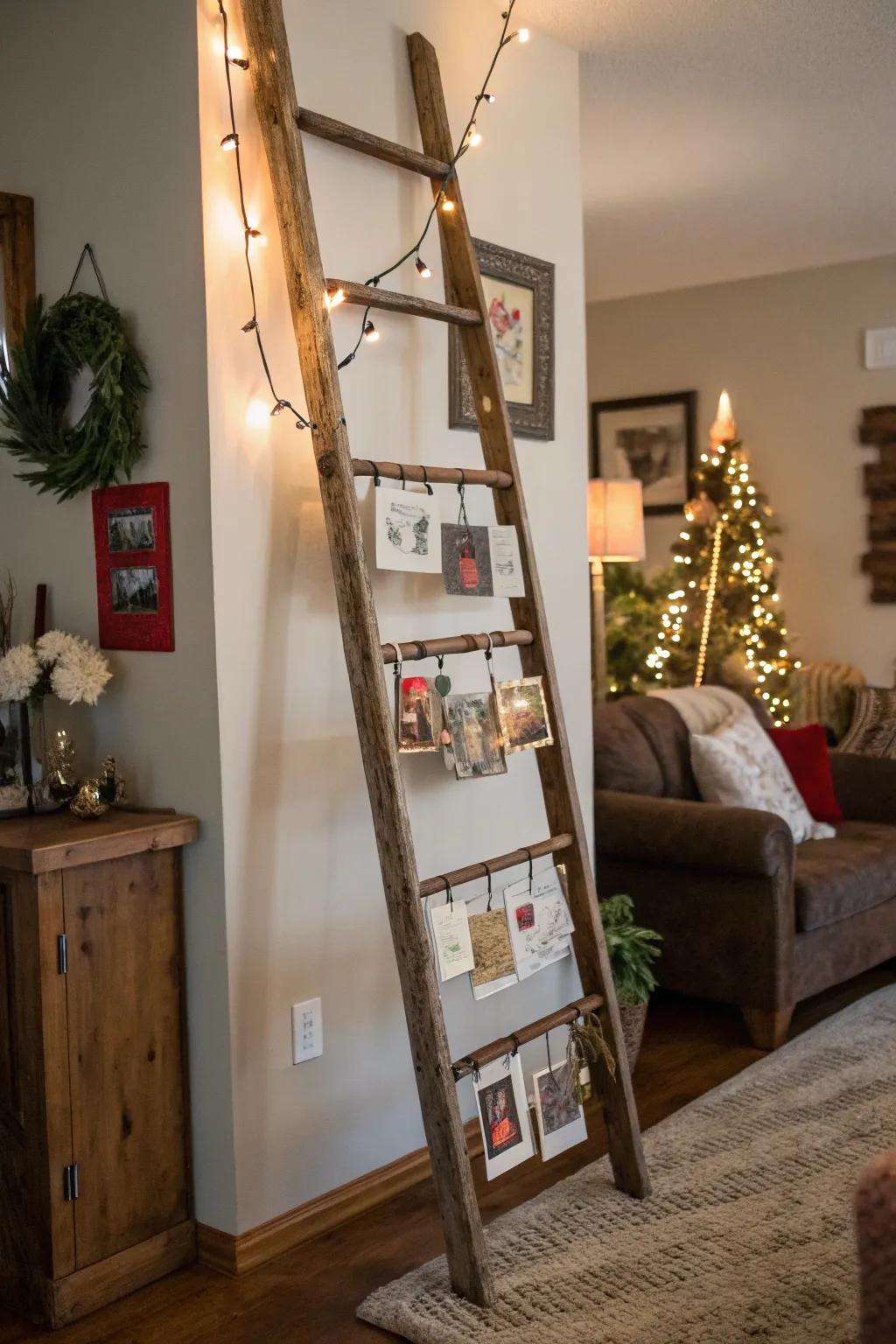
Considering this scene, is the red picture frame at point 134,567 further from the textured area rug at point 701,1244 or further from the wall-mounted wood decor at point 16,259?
the textured area rug at point 701,1244

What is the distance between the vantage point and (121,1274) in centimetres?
252

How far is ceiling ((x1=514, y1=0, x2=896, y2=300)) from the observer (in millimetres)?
3264

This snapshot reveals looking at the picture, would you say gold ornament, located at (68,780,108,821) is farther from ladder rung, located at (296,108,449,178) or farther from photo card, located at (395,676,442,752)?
ladder rung, located at (296,108,449,178)

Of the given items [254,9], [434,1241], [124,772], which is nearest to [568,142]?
[254,9]

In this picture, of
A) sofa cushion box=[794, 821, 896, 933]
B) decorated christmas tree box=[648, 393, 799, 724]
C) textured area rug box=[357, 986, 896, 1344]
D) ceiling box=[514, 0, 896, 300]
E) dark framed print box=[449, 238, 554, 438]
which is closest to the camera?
textured area rug box=[357, 986, 896, 1344]

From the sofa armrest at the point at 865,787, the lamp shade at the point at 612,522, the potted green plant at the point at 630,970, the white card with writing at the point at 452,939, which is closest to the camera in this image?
the white card with writing at the point at 452,939

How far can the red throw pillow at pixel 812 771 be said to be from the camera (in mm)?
4621

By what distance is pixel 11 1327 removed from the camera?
7.97 ft

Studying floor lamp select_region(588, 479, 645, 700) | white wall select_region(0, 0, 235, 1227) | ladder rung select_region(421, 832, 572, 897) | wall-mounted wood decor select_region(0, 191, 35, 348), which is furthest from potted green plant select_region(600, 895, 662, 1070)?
wall-mounted wood decor select_region(0, 191, 35, 348)

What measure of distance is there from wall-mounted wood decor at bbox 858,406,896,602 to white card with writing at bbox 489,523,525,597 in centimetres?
349

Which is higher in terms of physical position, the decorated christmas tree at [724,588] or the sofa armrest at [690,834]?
the decorated christmas tree at [724,588]

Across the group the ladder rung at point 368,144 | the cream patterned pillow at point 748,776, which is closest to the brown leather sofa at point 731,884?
the cream patterned pillow at point 748,776

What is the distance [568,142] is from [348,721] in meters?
1.62

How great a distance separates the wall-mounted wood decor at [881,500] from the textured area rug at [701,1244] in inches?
115
